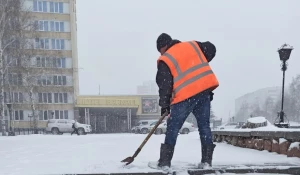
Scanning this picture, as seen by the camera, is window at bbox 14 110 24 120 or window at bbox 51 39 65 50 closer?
window at bbox 14 110 24 120

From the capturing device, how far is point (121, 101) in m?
41.0

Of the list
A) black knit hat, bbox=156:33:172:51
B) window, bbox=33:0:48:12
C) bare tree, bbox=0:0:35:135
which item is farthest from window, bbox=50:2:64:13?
black knit hat, bbox=156:33:172:51

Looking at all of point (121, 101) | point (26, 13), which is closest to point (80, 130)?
point (26, 13)

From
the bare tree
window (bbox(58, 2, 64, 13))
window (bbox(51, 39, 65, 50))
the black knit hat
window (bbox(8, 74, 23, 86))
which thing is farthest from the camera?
window (bbox(58, 2, 64, 13))

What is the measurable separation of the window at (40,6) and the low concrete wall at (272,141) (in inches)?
1588

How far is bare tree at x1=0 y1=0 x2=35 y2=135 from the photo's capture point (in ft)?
69.1

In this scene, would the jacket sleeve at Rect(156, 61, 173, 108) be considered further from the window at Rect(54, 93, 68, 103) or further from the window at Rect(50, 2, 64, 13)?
the window at Rect(50, 2, 64, 13)

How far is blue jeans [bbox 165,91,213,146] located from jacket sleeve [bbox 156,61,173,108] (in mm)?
138

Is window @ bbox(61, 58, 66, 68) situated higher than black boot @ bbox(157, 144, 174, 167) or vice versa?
window @ bbox(61, 58, 66, 68)

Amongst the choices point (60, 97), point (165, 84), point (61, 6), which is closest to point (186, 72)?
point (165, 84)

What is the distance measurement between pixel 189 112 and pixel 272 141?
2078 millimetres

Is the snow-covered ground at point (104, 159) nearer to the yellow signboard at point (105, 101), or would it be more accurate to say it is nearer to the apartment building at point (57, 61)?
the apartment building at point (57, 61)

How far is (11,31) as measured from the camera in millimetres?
22266

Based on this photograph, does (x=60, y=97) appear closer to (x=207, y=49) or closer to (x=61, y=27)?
(x=61, y=27)
